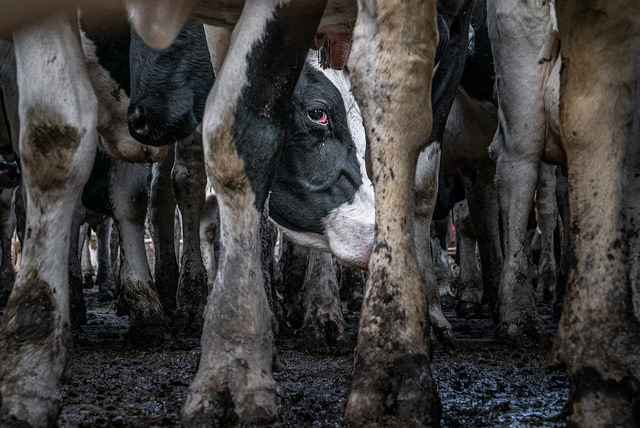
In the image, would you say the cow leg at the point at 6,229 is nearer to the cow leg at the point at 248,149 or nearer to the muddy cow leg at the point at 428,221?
the muddy cow leg at the point at 428,221

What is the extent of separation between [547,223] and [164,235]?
444cm

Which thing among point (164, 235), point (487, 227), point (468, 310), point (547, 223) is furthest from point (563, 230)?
point (164, 235)

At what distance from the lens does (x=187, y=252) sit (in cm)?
534

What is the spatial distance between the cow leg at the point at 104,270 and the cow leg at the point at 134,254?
5429mm

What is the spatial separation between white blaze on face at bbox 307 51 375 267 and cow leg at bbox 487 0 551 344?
1107 mm

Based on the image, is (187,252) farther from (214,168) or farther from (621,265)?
(621,265)

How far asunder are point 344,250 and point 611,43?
1822 millimetres

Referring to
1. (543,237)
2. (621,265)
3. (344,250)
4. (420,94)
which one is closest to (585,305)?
(621,265)

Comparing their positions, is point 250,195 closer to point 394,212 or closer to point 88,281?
point 394,212

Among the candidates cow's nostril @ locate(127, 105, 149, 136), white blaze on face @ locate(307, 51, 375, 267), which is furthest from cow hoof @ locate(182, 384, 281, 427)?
cow's nostril @ locate(127, 105, 149, 136)

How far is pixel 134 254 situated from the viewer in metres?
4.53

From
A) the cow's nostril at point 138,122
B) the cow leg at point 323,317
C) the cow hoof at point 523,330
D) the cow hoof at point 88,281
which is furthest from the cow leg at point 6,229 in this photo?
the cow hoof at point 523,330

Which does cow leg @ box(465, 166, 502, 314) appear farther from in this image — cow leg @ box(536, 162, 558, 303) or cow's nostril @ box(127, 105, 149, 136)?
cow's nostril @ box(127, 105, 149, 136)

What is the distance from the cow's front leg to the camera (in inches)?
86.3
